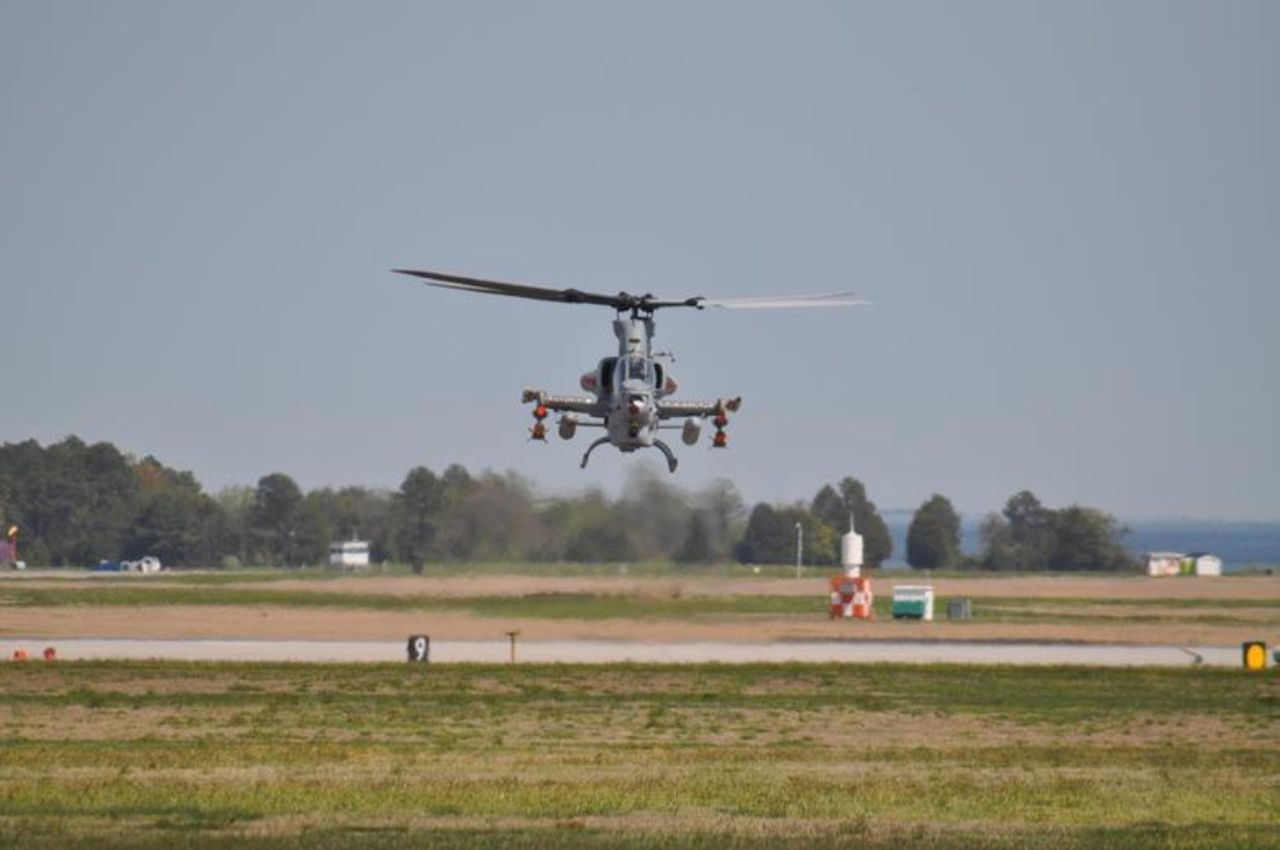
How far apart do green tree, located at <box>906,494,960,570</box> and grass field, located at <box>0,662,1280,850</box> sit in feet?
260

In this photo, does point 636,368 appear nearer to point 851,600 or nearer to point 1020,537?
point 851,600

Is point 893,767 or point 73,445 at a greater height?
point 73,445

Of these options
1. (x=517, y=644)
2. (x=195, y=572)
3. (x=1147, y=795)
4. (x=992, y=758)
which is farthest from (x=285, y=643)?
(x=195, y=572)

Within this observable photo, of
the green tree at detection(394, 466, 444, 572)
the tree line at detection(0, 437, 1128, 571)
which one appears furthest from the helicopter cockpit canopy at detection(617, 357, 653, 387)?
the green tree at detection(394, 466, 444, 572)

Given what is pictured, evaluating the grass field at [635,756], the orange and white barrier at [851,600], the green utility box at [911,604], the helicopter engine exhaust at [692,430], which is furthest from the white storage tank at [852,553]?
the helicopter engine exhaust at [692,430]

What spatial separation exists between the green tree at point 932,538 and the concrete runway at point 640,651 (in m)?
66.7

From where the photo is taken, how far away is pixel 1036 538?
13912 centimetres

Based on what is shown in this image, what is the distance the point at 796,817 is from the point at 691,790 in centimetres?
304

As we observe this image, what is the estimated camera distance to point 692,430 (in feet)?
146

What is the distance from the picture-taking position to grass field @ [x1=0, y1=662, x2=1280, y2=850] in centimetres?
2633

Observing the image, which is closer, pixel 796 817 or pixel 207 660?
pixel 796 817

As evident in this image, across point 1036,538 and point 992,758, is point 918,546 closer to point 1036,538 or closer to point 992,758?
point 1036,538

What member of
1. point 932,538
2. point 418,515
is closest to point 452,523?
point 418,515

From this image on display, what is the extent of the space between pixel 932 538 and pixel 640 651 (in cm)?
7513
